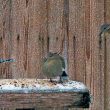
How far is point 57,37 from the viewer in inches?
154

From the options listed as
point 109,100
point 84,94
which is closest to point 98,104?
point 109,100

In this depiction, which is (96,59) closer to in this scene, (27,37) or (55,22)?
(55,22)

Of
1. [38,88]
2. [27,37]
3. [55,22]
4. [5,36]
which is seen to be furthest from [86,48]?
[38,88]

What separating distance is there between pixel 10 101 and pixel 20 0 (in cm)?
173

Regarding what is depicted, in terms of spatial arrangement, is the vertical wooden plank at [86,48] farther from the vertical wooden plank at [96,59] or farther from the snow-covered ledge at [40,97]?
the snow-covered ledge at [40,97]

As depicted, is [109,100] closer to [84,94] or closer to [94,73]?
[94,73]

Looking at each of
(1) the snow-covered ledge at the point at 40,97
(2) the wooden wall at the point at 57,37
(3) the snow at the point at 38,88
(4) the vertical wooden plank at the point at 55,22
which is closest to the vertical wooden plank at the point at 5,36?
(2) the wooden wall at the point at 57,37

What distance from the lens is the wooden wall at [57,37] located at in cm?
390

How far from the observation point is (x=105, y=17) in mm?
3990

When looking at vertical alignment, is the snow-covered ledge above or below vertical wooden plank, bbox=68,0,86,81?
below

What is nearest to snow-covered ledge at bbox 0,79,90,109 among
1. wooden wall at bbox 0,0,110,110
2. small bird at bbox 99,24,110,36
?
wooden wall at bbox 0,0,110,110

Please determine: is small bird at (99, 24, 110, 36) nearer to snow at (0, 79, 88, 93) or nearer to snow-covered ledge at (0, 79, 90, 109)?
snow at (0, 79, 88, 93)

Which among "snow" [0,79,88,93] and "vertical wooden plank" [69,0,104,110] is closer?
"snow" [0,79,88,93]

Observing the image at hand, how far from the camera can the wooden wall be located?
3902 millimetres
